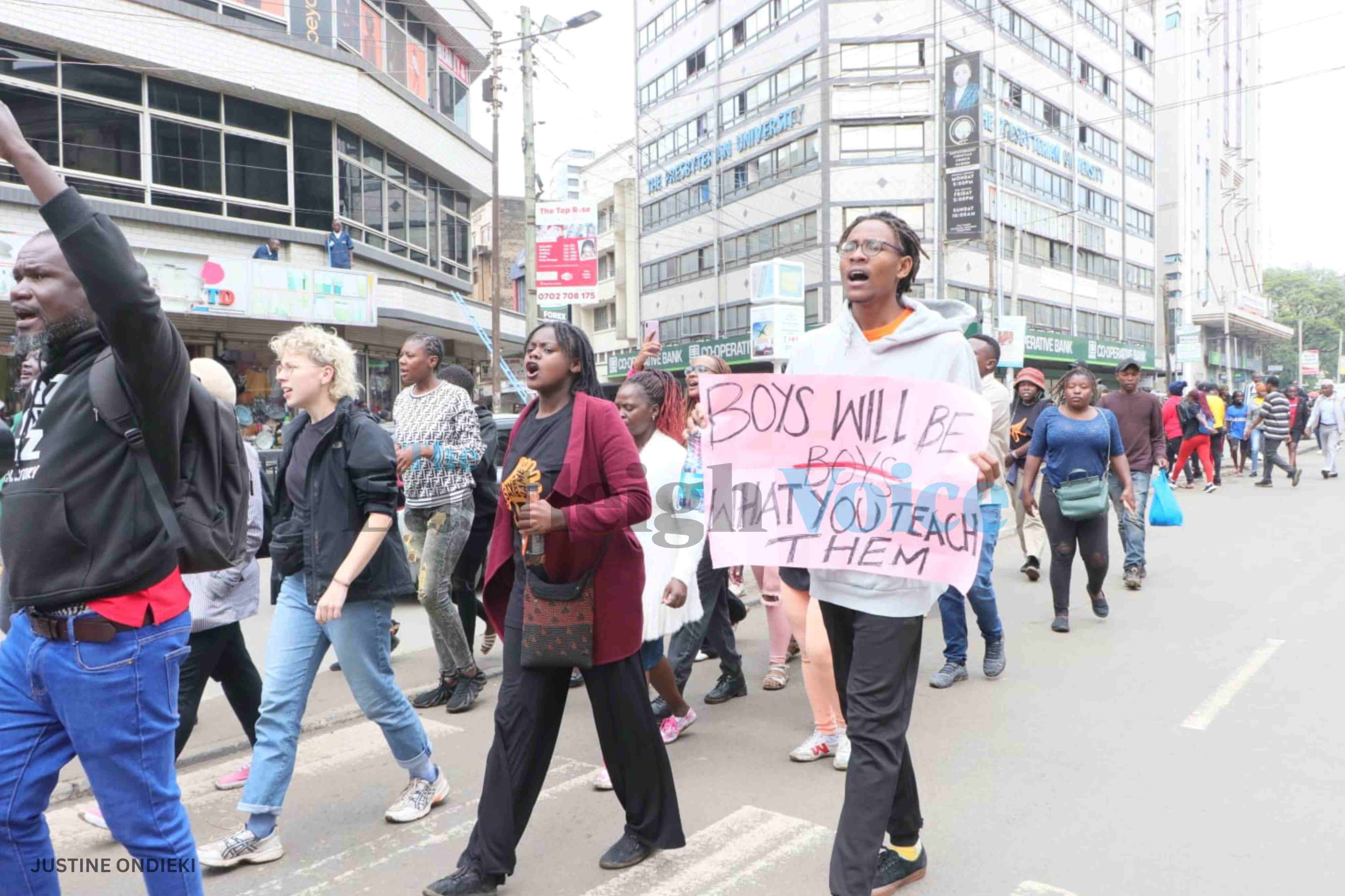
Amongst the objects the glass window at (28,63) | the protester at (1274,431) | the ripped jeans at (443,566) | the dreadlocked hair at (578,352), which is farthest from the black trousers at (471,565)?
the protester at (1274,431)

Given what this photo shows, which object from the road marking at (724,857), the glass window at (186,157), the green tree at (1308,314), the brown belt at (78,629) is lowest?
the road marking at (724,857)

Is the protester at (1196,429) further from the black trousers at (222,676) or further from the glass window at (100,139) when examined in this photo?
the glass window at (100,139)

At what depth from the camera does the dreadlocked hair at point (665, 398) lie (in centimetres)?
479

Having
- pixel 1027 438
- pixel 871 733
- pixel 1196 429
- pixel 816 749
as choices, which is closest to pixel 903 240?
pixel 871 733

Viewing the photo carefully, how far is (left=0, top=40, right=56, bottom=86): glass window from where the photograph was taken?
52.7 ft

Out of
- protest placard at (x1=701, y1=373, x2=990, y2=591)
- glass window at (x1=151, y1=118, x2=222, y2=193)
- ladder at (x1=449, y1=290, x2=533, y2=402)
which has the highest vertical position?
glass window at (x1=151, y1=118, x2=222, y2=193)

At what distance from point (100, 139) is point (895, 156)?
30080 mm

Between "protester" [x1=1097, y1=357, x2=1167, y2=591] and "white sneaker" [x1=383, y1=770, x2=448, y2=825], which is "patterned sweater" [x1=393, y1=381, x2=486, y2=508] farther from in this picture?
"protester" [x1=1097, y1=357, x2=1167, y2=591]

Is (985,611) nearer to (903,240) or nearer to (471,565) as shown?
(471,565)

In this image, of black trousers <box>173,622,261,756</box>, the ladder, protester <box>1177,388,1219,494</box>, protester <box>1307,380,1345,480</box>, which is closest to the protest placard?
black trousers <box>173,622,261,756</box>

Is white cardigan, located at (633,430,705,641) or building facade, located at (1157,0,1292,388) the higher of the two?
building facade, located at (1157,0,1292,388)

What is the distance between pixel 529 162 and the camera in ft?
65.7

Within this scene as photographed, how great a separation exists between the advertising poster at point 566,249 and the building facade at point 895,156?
1758 centimetres

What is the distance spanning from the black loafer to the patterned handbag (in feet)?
2.25
